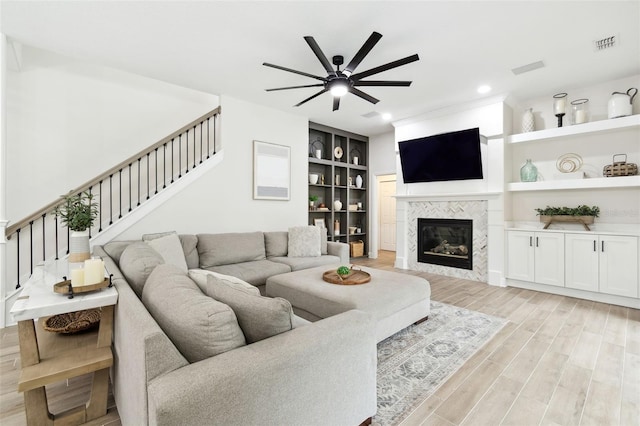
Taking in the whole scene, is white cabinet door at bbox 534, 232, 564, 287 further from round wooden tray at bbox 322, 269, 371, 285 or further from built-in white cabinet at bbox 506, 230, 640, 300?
round wooden tray at bbox 322, 269, 371, 285

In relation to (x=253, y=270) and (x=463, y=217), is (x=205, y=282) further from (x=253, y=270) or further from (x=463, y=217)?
(x=463, y=217)

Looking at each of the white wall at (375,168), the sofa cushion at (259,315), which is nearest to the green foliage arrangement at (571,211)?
the white wall at (375,168)

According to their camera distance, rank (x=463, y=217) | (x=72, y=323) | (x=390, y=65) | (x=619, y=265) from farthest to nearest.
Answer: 1. (x=463, y=217)
2. (x=619, y=265)
3. (x=390, y=65)
4. (x=72, y=323)

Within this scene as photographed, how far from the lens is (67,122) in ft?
12.4

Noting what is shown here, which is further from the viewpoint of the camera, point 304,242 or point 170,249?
point 304,242

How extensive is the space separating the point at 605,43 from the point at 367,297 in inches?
143

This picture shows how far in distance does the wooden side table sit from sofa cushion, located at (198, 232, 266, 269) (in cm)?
197

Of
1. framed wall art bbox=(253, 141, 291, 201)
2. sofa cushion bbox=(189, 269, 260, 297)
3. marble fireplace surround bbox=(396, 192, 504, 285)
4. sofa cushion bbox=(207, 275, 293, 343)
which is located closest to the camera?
sofa cushion bbox=(207, 275, 293, 343)

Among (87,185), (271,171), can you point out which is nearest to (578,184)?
(271,171)

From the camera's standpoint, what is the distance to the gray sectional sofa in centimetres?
94

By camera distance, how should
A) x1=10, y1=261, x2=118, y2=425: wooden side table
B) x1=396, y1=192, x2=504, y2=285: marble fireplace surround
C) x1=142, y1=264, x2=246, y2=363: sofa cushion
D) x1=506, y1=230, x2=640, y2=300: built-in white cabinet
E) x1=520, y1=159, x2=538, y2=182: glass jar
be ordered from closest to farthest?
x1=142, y1=264, x2=246, y2=363: sofa cushion, x1=10, y1=261, x2=118, y2=425: wooden side table, x1=506, y1=230, x2=640, y2=300: built-in white cabinet, x1=520, y1=159, x2=538, y2=182: glass jar, x1=396, y1=192, x2=504, y2=285: marble fireplace surround

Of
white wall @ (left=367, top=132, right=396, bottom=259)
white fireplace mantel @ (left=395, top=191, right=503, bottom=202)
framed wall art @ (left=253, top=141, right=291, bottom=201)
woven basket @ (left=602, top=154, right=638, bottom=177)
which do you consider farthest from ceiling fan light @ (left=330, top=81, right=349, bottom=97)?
white wall @ (left=367, top=132, right=396, bottom=259)

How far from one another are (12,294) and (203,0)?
352cm

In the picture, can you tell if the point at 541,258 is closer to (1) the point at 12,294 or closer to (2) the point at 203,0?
(2) the point at 203,0
